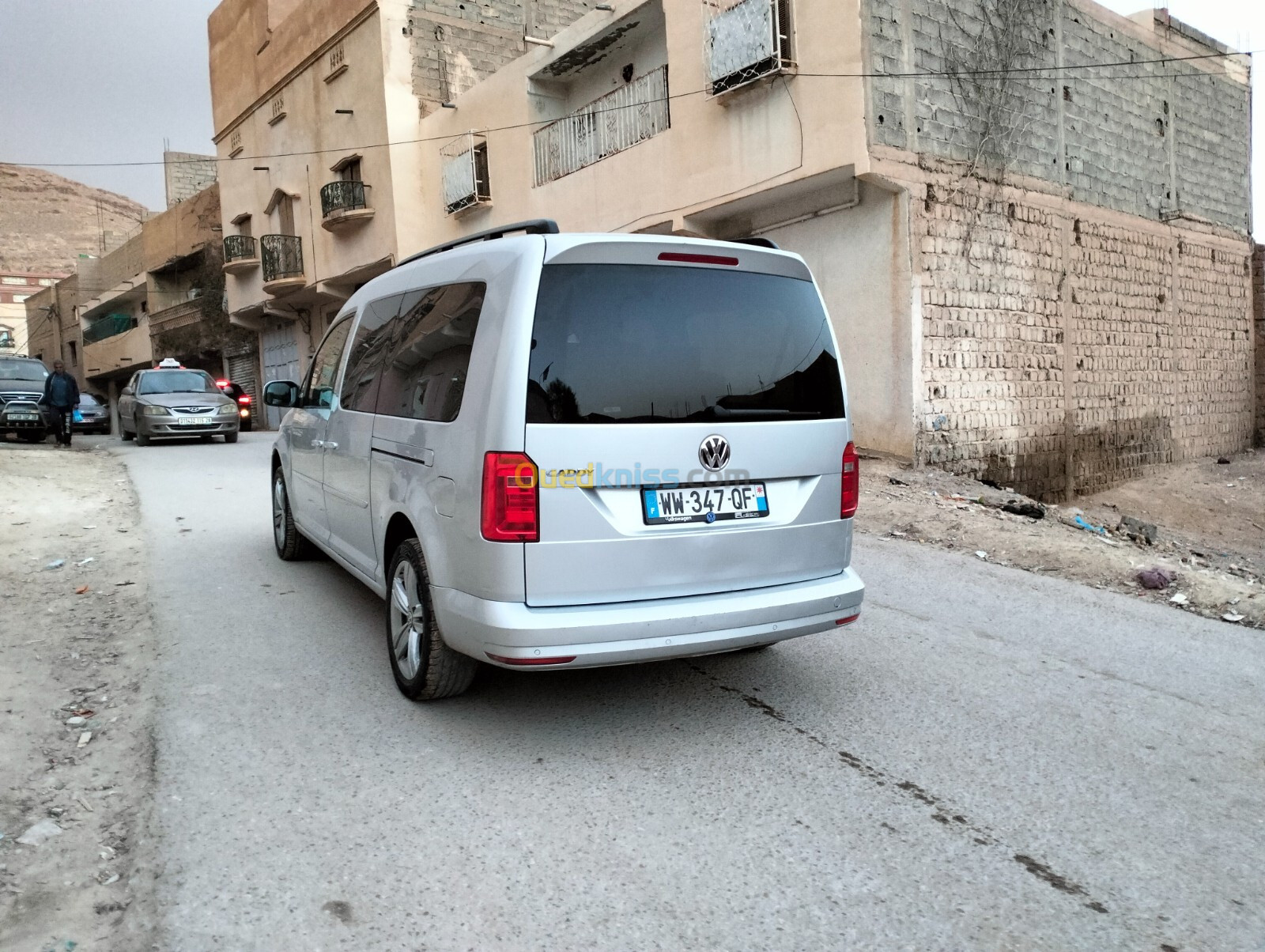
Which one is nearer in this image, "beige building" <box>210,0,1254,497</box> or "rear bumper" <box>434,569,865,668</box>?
"rear bumper" <box>434,569,865,668</box>

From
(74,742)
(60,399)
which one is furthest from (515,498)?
(60,399)

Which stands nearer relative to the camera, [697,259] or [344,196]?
[697,259]

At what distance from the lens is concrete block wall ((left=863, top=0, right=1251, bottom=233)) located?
11.6 metres

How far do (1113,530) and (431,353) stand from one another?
8.64 meters

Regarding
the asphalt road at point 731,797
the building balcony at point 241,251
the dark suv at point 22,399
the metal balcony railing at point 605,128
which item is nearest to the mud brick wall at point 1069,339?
the metal balcony railing at point 605,128

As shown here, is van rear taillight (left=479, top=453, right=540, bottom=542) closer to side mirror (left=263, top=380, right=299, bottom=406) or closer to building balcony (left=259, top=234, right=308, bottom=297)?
side mirror (left=263, top=380, right=299, bottom=406)

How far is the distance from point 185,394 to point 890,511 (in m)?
14.9

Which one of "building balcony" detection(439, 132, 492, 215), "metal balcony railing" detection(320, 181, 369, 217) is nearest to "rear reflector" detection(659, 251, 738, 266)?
"building balcony" detection(439, 132, 492, 215)

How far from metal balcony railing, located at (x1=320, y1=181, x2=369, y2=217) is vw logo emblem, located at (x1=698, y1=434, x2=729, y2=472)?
20.7 meters

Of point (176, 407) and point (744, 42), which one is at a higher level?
point (744, 42)

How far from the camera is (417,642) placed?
13.6 feet

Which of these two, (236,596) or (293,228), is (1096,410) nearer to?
(236,596)

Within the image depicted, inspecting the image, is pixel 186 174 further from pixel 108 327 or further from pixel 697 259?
pixel 697 259

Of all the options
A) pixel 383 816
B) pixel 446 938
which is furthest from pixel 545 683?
pixel 446 938
